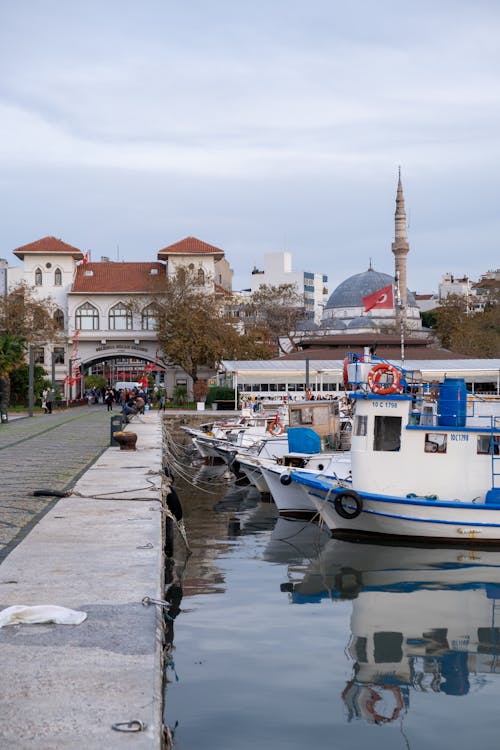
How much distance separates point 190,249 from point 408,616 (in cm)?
8839

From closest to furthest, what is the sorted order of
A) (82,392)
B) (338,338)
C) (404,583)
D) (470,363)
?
(404,583) → (470,363) → (338,338) → (82,392)

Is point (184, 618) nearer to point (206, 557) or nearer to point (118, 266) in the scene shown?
point (206, 557)

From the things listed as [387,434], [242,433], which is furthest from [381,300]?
[387,434]

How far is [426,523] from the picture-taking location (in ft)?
66.5

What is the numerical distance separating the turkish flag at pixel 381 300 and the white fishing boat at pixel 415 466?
13.0 m

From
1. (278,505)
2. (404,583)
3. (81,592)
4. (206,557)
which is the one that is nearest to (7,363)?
(278,505)

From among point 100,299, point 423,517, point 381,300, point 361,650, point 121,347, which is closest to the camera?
point 361,650

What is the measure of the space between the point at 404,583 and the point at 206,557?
464 cm

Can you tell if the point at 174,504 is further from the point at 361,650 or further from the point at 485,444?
the point at 361,650

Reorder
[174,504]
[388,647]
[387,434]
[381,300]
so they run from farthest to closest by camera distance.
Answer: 1. [381,300]
2. [174,504]
3. [387,434]
4. [388,647]

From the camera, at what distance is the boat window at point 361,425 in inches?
843

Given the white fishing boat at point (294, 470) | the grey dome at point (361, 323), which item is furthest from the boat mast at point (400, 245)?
the white fishing boat at point (294, 470)

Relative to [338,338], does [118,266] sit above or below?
above

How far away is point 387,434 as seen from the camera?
21266 millimetres
